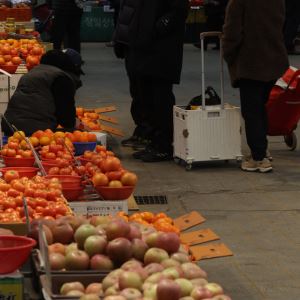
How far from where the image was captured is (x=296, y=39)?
23672mm

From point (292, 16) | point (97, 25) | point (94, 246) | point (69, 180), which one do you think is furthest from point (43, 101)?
point (97, 25)

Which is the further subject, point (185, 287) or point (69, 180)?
point (69, 180)

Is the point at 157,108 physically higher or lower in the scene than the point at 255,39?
lower

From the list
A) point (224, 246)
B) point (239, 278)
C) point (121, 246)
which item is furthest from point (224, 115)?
point (121, 246)

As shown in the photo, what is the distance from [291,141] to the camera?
11.4 metres

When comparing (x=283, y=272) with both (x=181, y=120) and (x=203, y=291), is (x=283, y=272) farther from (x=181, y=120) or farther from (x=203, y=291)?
(x=181, y=120)

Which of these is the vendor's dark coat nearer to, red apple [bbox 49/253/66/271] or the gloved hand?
the gloved hand

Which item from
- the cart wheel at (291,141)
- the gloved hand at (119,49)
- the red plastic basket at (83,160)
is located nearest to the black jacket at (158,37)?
the gloved hand at (119,49)

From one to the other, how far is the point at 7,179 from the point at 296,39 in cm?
1774

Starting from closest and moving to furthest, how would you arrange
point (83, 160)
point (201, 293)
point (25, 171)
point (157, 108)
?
1. point (201, 293)
2. point (25, 171)
3. point (83, 160)
4. point (157, 108)

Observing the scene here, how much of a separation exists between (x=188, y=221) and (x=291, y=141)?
3.73 metres

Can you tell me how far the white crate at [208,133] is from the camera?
403 inches

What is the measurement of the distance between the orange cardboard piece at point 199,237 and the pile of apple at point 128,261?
102 inches

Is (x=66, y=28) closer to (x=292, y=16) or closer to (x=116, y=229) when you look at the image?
(x=292, y=16)
